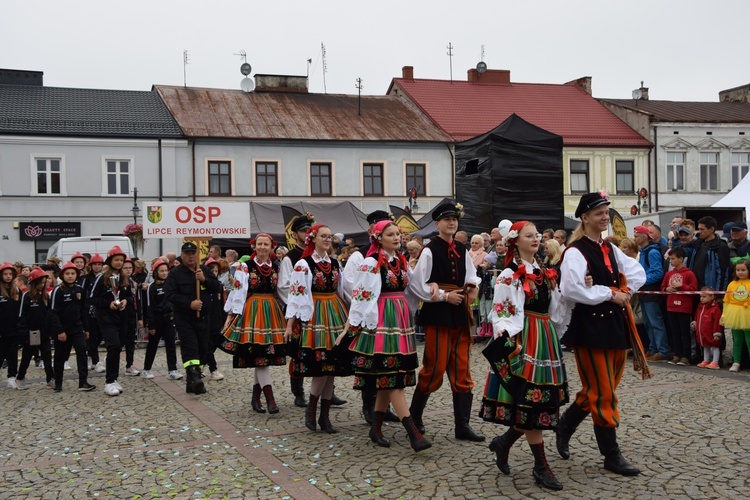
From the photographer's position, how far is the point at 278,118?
34969 mm

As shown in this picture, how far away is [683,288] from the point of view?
37.5 feet

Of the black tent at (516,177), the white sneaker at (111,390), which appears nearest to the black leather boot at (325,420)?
the white sneaker at (111,390)

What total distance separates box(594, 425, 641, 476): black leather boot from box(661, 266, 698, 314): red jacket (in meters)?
6.17

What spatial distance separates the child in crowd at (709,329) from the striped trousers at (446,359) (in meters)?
5.42

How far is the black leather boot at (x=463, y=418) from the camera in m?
6.98

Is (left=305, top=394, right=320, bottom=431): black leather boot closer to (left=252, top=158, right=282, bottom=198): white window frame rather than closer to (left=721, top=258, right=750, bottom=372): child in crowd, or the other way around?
(left=721, top=258, right=750, bottom=372): child in crowd

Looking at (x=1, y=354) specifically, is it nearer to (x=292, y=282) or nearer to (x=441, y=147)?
(x=292, y=282)

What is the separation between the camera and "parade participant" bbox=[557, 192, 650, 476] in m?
5.80

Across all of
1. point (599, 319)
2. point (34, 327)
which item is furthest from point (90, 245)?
point (599, 319)

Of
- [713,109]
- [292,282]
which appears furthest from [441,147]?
[292,282]

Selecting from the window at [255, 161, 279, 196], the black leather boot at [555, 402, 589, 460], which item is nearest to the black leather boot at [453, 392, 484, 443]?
the black leather boot at [555, 402, 589, 460]

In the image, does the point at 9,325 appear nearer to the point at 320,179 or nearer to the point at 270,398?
the point at 270,398

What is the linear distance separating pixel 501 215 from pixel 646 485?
881 cm

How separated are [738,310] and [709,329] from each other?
62 centimetres
